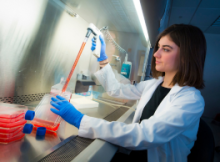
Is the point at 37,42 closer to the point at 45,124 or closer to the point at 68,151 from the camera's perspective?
the point at 45,124

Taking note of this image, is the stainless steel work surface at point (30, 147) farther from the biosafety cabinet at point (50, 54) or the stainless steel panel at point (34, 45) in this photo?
the stainless steel panel at point (34, 45)

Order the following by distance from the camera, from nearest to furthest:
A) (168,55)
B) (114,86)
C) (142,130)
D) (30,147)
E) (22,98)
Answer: (30,147) < (142,130) < (22,98) < (168,55) < (114,86)

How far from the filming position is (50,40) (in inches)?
41.2

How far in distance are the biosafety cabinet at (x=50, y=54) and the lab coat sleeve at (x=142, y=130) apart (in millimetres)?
49

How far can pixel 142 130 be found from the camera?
745 mm

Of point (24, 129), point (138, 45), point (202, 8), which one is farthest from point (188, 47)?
point (202, 8)

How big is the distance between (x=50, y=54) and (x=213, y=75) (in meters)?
5.25

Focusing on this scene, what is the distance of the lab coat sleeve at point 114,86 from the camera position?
1414 mm

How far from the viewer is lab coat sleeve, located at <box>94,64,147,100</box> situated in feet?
4.64

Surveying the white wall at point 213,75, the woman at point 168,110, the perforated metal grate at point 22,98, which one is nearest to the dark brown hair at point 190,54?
the woman at point 168,110

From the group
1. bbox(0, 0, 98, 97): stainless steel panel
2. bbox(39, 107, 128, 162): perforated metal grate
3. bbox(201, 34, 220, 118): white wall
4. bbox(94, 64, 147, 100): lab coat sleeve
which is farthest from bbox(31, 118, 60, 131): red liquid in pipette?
bbox(201, 34, 220, 118): white wall

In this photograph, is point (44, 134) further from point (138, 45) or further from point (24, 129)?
point (138, 45)

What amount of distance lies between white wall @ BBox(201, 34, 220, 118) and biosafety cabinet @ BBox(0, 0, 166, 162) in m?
4.29

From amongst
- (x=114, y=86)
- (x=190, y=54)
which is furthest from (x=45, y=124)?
(x=190, y=54)
